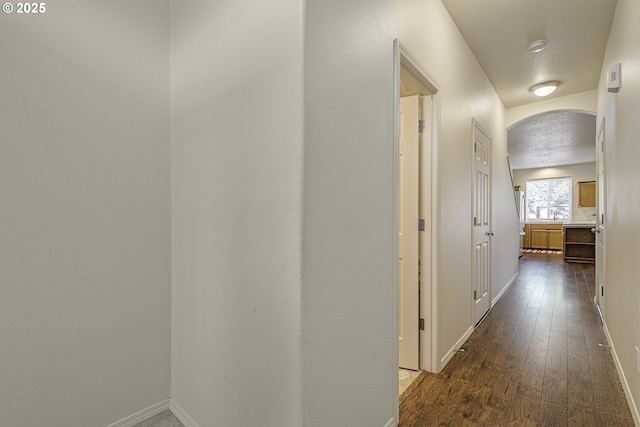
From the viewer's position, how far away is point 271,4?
3.92 feet

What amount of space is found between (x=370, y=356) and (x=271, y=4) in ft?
5.17

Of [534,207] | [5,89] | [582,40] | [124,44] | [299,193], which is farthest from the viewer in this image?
[534,207]

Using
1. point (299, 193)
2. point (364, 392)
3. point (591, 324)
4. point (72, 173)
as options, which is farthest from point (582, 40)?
point (72, 173)

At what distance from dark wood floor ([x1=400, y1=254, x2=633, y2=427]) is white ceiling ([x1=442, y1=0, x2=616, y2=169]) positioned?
9.10 ft

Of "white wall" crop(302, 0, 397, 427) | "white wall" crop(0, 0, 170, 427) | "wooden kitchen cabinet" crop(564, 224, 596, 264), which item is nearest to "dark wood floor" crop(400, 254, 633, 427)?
"white wall" crop(302, 0, 397, 427)

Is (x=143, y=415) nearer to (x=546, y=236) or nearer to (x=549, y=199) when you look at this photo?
(x=546, y=236)

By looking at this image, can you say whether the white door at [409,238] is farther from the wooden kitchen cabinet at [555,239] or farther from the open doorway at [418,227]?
the wooden kitchen cabinet at [555,239]

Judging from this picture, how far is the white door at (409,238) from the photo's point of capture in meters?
2.30

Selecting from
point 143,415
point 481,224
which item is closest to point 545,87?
point 481,224

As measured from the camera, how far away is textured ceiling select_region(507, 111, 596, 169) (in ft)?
17.4

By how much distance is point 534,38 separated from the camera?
283 cm

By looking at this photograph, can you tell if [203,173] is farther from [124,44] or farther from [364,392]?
[364,392]

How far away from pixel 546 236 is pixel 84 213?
1186 centimetres

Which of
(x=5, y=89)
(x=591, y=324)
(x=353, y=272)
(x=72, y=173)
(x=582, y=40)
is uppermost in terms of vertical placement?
(x=582, y=40)
